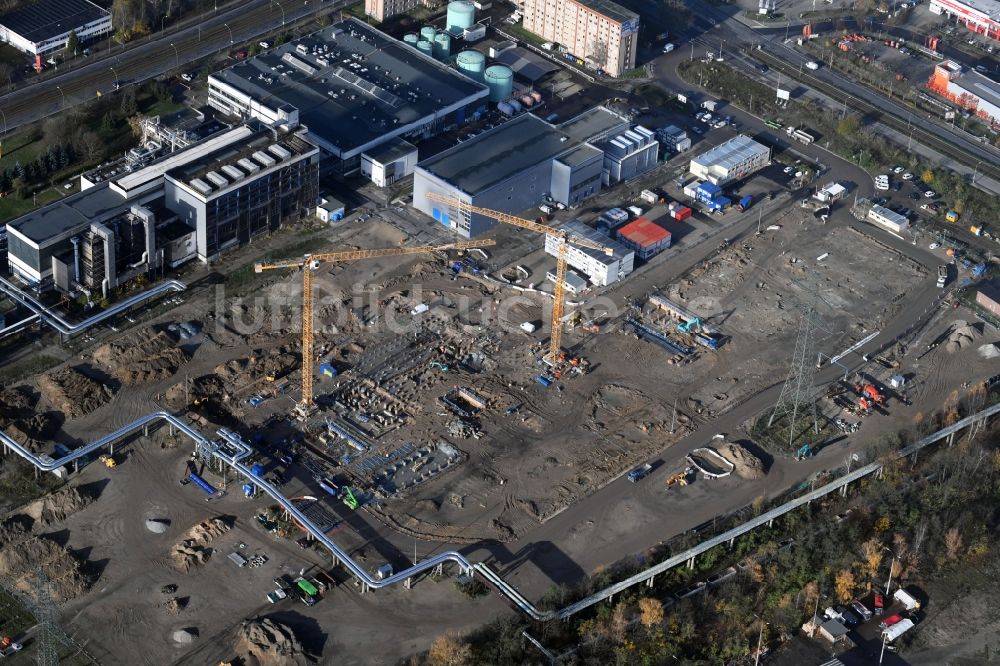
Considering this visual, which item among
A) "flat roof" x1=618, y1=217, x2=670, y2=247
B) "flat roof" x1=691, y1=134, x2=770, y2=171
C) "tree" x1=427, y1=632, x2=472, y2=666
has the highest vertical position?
"flat roof" x1=691, y1=134, x2=770, y2=171

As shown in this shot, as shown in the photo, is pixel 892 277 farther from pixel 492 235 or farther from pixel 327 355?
pixel 327 355

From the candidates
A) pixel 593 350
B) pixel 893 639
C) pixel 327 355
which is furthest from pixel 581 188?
pixel 893 639

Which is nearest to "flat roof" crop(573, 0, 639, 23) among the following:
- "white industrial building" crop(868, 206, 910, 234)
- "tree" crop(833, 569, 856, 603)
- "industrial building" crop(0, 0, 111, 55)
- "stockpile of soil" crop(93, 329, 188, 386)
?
"white industrial building" crop(868, 206, 910, 234)

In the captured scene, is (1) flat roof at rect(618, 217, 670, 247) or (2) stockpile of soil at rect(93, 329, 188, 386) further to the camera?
(1) flat roof at rect(618, 217, 670, 247)

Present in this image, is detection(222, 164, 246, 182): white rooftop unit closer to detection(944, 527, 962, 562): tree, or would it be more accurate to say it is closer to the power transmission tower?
the power transmission tower

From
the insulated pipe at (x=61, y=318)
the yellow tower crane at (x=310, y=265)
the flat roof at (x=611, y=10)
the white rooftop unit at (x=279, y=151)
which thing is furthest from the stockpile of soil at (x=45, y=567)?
the flat roof at (x=611, y=10)

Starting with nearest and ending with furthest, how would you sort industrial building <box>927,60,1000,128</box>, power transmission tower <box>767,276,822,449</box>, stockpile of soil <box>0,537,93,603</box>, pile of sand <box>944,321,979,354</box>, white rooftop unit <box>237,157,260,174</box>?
stockpile of soil <box>0,537,93,603</box> → power transmission tower <box>767,276,822,449</box> → pile of sand <box>944,321,979,354</box> → white rooftop unit <box>237,157,260,174</box> → industrial building <box>927,60,1000,128</box>
